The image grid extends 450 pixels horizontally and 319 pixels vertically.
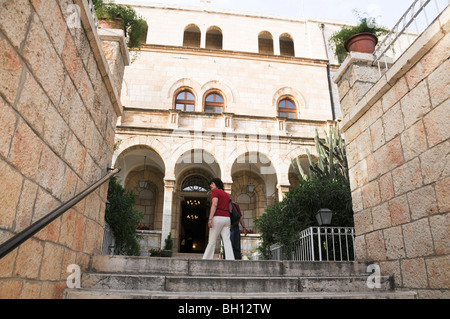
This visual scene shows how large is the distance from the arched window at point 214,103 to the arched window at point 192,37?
3989mm

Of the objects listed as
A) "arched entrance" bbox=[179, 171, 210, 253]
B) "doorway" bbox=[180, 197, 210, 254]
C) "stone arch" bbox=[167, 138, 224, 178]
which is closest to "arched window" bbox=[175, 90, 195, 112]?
"stone arch" bbox=[167, 138, 224, 178]

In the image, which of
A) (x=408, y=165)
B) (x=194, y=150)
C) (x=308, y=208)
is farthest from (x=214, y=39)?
(x=408, y=165)

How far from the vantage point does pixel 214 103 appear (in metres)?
14.5

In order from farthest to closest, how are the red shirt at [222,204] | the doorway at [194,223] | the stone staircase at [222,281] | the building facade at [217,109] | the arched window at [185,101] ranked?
the doorway at [194,223]
the arched window at [185,101]
the building facade at [217,109]
the red shirt at [222,204]
the stone staircase at [222,281]

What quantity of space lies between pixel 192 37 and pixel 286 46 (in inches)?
210

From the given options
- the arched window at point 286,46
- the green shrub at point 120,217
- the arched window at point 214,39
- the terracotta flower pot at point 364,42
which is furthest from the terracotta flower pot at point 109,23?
the arched window at point 286,46

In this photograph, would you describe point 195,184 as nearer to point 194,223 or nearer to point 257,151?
point 257,151

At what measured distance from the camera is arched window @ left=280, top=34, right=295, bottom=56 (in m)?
17.6

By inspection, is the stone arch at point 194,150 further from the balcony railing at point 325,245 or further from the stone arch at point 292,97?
the balcony railing at point 325,245

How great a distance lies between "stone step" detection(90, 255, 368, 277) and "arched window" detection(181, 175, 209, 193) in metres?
10.4

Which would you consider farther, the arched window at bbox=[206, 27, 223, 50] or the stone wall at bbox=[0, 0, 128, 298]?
the arched window at bbox=[206, 27, 223, 50]

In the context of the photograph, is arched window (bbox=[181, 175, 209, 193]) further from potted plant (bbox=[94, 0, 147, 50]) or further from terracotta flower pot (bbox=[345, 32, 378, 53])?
terracotta flower pot (bbox=[345, 32, 378, 53])

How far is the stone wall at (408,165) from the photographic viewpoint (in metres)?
3.05
